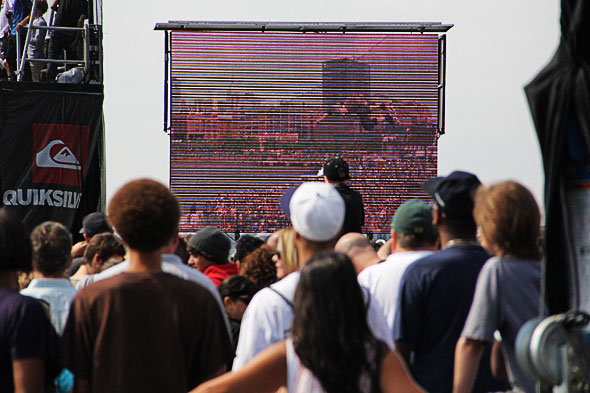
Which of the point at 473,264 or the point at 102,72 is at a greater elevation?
the point at 102,72

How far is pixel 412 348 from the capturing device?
3742mm

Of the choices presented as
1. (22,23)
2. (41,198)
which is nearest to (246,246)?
(41,198)

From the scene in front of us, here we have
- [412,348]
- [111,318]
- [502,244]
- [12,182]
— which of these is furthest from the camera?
[12,182]

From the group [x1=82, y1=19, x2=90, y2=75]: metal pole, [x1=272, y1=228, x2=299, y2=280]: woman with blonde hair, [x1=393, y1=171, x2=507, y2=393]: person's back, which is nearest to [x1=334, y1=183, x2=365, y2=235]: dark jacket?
[x1=393, y1=171, x2=507, y2=393]: person's back

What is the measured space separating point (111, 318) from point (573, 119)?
5.40 ft

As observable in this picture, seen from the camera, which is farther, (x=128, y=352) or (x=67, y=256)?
(x=67, y=256)

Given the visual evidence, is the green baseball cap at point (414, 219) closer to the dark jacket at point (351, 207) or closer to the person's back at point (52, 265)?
the person's back at point (52, 265)

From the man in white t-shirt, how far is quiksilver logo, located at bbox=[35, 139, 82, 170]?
7.18 metres

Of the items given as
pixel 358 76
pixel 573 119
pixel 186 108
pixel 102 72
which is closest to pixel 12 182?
pixel 102 72

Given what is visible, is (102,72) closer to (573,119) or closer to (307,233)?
(307,233)

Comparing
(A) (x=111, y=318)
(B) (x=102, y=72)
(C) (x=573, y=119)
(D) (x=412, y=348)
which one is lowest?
(D) (x=412, y=348)

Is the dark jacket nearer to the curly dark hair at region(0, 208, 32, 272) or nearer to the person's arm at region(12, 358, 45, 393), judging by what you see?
the curly dark hair at region(0, 208, 32, 272)

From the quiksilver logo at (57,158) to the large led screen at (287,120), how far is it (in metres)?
3.81

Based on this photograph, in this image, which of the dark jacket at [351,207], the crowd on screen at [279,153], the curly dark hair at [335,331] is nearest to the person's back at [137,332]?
the curly dark hair at [335,331]
